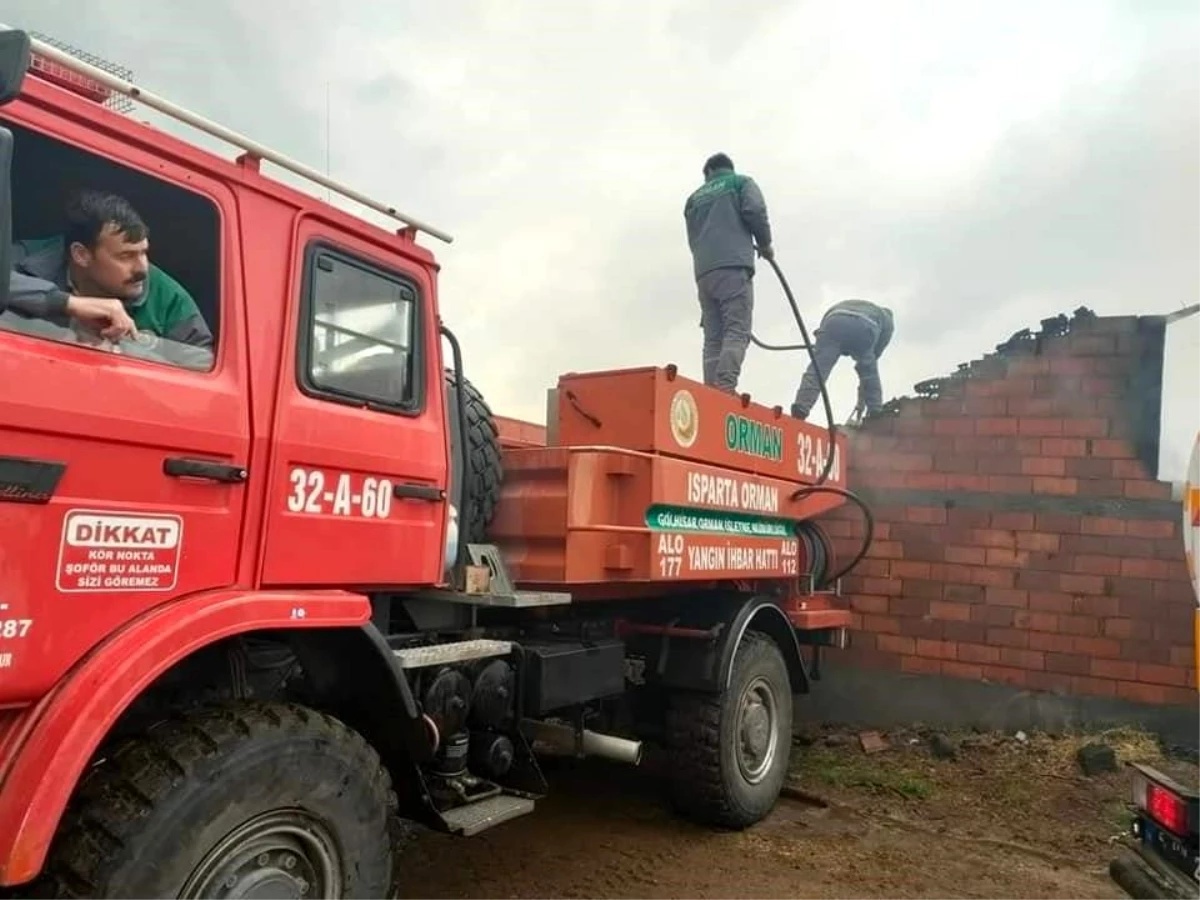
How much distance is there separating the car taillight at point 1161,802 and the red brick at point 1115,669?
10.3 feet

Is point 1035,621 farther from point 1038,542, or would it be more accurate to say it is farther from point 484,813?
point 484,813

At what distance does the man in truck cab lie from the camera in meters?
2.23

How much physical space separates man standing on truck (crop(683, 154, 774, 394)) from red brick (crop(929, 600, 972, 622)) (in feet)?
7.54

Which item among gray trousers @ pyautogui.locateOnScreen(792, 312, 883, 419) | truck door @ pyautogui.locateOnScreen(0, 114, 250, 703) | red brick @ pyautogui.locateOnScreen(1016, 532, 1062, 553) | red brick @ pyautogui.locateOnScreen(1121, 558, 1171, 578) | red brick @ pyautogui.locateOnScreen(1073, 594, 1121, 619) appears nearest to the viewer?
truck door @ pyautogui.locateOnScreen(0, 114, 250, 703)

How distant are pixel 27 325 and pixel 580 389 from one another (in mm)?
2612

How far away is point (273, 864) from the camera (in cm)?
255

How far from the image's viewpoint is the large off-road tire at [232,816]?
Result: 2.21 m

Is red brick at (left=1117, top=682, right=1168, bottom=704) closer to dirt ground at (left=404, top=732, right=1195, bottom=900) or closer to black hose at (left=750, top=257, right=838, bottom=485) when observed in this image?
dirt ground at (left=404, top=732, right=1195, bottom=900)

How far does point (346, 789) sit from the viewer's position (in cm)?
271

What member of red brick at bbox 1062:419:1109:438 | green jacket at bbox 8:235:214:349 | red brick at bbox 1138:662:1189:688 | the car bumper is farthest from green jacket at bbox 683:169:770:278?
green jacket at bbox 8:235:214:349

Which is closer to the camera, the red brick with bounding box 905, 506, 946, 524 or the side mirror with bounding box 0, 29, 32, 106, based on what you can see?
the side mirror with bounding box 0, 29, 32, 106

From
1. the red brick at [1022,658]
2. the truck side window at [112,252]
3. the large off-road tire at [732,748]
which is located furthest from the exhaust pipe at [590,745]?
the red brick at [1022,658]

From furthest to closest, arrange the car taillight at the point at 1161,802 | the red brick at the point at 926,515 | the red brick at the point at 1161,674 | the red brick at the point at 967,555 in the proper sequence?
1. the red brick at the point at 926,515
2. the red brick at the point at 967,555
3. the red brick at the point at 1161,674
4. the car taillight at the point at 1161,802

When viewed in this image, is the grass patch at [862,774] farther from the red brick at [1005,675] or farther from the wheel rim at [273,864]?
the wheel rim at [273,864]
